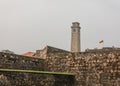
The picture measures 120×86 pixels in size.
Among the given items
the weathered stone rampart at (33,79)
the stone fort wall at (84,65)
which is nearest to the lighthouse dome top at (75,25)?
the stone fort wall at (84,65)

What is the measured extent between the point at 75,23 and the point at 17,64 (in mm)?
21691

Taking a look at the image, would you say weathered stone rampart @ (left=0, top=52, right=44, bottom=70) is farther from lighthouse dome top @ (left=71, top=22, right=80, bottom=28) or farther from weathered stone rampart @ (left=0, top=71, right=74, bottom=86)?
lighthouse dome top @ (left=71, top=22, right=80, bottom=28)

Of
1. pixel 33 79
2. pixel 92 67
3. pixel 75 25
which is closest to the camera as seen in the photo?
pixel 33 79

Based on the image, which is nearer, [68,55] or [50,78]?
[50,78]

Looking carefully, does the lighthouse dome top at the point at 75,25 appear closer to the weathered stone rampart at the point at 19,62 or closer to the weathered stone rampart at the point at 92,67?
the weathered stone rampart at the point at 19,62

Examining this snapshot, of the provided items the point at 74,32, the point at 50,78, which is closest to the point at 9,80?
the point at 50,78

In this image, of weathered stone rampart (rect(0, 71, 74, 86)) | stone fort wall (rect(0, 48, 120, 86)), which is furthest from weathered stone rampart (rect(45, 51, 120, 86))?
A: weathered stone rampart (rect(0, 71, 74, 86))

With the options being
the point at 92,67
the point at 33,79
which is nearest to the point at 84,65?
the point at 92,67

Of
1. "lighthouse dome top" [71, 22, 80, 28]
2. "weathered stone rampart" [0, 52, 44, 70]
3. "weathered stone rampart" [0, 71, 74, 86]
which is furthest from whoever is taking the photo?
"lighthouse dome top" [71, 22, 80, 28]

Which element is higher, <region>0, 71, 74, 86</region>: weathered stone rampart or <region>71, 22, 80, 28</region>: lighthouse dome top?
<region>71, 22, 80, 28</region>: lighthouse dome top

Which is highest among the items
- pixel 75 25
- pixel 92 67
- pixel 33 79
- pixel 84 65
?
pixel 75 25

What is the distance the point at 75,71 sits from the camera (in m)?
15.7

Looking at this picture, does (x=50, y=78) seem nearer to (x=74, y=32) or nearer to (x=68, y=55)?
(x=68, y=55)

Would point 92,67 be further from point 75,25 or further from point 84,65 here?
point 75,25
